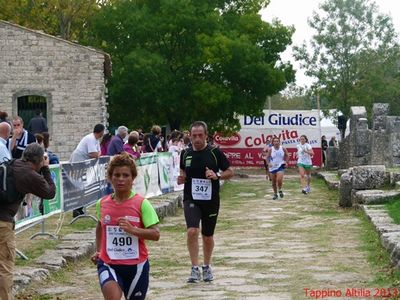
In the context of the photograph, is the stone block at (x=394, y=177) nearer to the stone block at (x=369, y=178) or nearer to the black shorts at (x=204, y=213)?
Result: the stone block at (x=369, y=178)

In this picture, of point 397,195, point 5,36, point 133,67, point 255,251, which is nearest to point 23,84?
point 5,36

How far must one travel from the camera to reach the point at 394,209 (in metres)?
15.9

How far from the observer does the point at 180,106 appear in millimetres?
39344

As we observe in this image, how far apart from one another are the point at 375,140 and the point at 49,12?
79.9 ft

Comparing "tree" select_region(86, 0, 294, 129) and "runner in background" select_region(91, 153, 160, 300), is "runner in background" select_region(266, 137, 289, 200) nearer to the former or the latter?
"tree" select_region(86, 0, 294, 129)

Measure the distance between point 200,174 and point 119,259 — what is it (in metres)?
3.97

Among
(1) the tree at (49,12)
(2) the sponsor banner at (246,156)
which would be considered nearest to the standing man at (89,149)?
(2) the sponsor banner at (246,156)

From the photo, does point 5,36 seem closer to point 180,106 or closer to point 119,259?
point 180,106

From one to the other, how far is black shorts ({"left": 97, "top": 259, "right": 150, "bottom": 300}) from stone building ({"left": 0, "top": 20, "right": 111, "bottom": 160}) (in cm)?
2419

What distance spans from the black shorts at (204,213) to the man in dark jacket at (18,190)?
9.21ft

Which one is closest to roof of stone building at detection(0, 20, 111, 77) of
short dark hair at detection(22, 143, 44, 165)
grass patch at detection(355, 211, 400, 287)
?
grass patch at detection(355, 211, 400, 287)

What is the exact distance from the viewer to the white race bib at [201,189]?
36.1ft

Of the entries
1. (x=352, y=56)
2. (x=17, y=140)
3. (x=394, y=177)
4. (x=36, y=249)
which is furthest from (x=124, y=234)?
(x=352, y=56)

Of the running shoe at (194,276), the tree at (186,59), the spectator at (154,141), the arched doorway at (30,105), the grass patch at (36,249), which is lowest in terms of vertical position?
the running shoe at (194,276)
